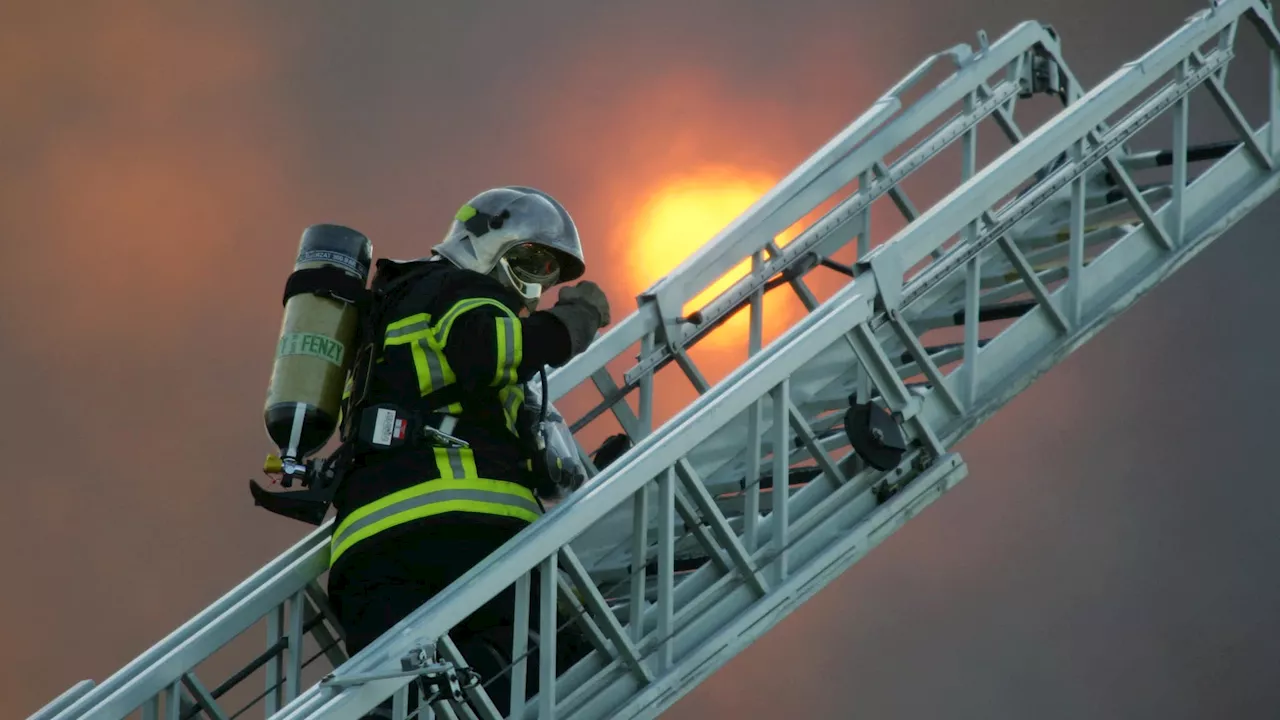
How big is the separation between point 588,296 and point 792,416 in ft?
2.42

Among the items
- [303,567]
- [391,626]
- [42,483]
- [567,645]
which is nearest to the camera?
[391,626]

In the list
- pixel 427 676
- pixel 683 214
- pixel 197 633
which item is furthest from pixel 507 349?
pixel 683 214

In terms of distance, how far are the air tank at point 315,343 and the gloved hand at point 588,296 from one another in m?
0.64

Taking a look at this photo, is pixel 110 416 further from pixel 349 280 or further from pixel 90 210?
pixel 349 280

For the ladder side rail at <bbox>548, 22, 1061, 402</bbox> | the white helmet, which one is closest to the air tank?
the white helmet

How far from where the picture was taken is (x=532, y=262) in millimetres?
Answer: 5355

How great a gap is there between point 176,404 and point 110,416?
44 cm

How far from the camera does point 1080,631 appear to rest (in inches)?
448

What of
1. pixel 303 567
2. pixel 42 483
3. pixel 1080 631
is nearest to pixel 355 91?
pixel 42 483

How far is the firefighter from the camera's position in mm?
4734

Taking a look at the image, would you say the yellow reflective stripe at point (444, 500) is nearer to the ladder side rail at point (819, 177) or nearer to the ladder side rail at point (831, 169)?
the ladder side rail at point (819, 177)

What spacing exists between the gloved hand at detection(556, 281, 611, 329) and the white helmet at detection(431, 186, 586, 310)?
16 cm

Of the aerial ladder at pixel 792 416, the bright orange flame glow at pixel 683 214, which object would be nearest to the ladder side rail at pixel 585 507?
the aerial ladder at pixel 792 416

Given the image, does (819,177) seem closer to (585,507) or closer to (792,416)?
(792,416)
